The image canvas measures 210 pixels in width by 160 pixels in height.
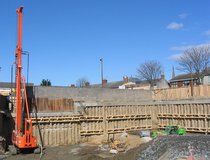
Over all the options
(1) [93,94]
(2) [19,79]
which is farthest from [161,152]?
(1) [93,94]

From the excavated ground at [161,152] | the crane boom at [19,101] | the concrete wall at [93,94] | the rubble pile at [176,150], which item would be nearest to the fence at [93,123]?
the concrete wall at [93,94]

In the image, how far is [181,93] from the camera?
2895 cm

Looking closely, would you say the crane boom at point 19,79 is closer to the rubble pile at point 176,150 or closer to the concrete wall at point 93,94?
the concrete wall at point 93,94

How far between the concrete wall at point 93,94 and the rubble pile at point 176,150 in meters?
12.1

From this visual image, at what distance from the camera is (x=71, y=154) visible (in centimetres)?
2030

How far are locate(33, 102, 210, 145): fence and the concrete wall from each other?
1697mm

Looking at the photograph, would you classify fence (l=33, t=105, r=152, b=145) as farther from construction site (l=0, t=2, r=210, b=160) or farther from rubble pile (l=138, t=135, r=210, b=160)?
rubble pile (l=138, t=135, r=210, b=160)

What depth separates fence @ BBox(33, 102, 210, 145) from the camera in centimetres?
2425

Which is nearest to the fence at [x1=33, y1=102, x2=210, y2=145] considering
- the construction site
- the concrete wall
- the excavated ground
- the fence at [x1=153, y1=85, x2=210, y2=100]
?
the construction site

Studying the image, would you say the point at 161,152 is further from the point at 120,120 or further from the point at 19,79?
the point at 120,120

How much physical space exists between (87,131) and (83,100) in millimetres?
2815

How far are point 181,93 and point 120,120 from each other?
5865mm

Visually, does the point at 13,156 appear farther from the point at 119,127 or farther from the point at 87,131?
the point at 119,127

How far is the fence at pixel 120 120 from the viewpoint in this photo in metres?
24.2
